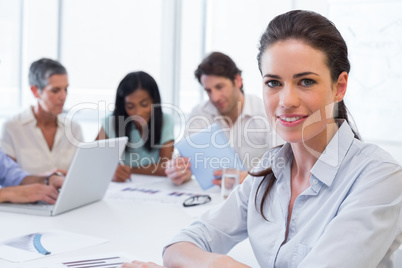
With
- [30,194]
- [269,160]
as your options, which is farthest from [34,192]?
[269,160]

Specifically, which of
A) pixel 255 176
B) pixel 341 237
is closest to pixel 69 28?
pixel 255 176

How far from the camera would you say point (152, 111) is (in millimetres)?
Result: 3160

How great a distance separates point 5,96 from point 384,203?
3.99 meters

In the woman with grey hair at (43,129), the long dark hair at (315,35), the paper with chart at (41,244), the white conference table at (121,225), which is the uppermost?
the long dark hair at (315,35)

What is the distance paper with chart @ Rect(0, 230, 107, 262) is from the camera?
4.66ft

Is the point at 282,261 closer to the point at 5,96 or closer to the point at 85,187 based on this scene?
the point at 85,187

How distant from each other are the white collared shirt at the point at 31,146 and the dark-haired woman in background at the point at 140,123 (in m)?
0.30

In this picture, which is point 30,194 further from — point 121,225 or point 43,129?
point 43,129

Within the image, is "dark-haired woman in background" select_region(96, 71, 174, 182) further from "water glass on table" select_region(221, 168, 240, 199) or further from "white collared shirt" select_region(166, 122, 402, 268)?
"white collared shirt" select_region(166, 122, 402, 268)

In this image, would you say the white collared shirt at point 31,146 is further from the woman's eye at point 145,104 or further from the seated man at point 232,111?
the seated man at point 232,111

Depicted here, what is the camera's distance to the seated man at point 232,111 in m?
3.03

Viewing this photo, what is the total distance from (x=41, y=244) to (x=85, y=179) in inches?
19.9

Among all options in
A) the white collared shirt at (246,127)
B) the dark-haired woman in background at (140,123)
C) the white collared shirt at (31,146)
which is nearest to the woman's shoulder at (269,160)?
the white collared shirt at (246,127)

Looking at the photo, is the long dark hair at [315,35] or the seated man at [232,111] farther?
the seated man at [232,111]
